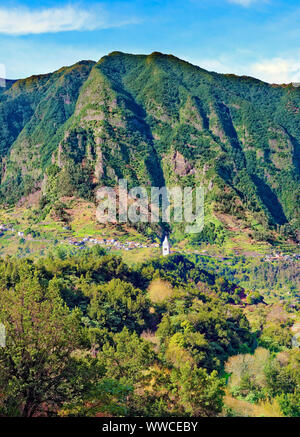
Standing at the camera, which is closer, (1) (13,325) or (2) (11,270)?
(1) (13,325)

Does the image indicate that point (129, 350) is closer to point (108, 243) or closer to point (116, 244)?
point (116, 244)

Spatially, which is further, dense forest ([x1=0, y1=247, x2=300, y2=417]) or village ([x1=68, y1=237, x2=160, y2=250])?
village ([x1=68, y1=237, x2=160, y2=250])

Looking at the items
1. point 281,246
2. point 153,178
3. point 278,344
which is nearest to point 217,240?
point 281,246

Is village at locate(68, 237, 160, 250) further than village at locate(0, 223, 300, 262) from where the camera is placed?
Yes

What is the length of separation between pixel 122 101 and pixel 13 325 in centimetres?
18711

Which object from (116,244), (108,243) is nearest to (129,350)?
(116,244)

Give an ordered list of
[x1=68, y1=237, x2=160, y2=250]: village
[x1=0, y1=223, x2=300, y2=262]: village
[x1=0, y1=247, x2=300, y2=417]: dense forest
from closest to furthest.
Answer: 1. [x1=0, y1=247, x2=300, y2=417]: dense forest
2. [x1=0, y1=223, x2=300, y2=262]: village
3. [x1=68, y1=237, x2=160, y2=250]: village

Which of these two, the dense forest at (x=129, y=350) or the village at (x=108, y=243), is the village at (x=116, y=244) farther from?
the dense forest at (x=129, y=350)

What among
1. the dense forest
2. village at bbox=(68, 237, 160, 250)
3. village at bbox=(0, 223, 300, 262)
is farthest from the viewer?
village at bbox=(68, 237, 160, 250)

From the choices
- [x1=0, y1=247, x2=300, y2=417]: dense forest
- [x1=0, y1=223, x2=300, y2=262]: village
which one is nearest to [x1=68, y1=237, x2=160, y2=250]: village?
[x1=0, y1=223, x2=300, y2=262]: village

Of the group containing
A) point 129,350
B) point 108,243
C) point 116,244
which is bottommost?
point 116,244

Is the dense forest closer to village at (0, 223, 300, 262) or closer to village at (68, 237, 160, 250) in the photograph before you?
village at (0, 223, 300, 262)
